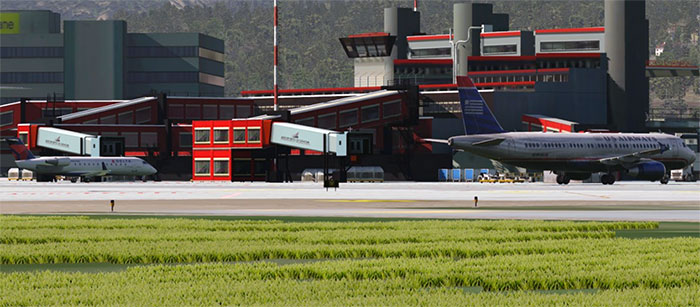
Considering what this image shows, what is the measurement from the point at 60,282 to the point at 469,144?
81512 mm

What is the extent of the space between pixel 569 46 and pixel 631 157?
8535 centimetres

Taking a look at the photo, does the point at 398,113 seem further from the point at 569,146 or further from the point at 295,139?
the point at 569,146

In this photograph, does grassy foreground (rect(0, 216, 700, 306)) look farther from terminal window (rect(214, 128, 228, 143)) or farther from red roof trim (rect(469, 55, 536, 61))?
red roof trim (rect(469, 55, 536, 61))

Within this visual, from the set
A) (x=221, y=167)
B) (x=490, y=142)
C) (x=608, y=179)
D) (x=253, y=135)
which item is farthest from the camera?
(x=221, y=167)

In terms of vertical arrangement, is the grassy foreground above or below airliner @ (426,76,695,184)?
below

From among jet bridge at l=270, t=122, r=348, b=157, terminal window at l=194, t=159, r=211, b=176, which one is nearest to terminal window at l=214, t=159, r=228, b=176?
terminal window at l=194, t=159, r=211, b=176

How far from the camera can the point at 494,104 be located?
160 m

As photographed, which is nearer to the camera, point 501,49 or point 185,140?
point 185,140

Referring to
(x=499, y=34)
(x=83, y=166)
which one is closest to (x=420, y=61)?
(x=499, y=34)

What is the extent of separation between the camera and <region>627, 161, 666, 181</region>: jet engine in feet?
354

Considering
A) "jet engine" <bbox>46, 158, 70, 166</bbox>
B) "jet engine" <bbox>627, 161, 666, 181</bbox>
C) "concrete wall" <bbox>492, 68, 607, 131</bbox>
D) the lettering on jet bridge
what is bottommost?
"jet engine" <bbox>627, 161, 666, 181</bbox>

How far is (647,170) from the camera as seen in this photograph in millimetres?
108312

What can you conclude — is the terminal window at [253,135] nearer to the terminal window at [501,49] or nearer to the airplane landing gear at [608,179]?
the airplane landing gear at [608,179]

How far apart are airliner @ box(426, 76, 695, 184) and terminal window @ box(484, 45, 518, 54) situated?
264 feet
